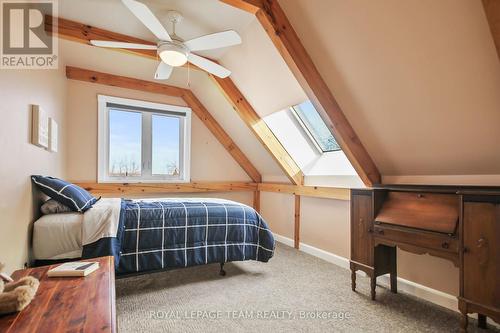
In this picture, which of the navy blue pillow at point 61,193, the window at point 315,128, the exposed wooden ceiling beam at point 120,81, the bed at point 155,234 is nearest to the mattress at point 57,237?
the bed at point 155,234

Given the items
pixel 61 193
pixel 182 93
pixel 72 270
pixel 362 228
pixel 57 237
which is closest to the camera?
pixel 72 270

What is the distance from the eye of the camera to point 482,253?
1627 mm

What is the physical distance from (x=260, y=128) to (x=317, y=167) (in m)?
0.95

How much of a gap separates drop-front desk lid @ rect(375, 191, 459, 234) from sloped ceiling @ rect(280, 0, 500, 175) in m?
0.33

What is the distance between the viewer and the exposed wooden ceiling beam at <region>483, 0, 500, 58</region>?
48.7 inches

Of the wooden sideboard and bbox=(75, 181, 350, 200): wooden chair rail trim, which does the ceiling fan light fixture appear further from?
bbox=(75, 181, 350, 200): wooden chair rail trim

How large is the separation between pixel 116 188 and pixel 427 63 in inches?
149

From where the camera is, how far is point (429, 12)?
1.52 metres

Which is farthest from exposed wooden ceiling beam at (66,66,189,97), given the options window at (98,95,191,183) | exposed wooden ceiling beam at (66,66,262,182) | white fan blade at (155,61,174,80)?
white fan blade at (155,61,174,80)

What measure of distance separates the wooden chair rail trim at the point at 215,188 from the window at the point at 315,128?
0.58 meters

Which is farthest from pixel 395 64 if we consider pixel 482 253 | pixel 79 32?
pixel 79 32

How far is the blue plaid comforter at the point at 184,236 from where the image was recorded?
2.24 metres

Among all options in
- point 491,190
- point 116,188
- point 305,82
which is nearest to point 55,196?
point 116,188

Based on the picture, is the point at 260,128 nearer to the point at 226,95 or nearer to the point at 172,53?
the point at 226,95
